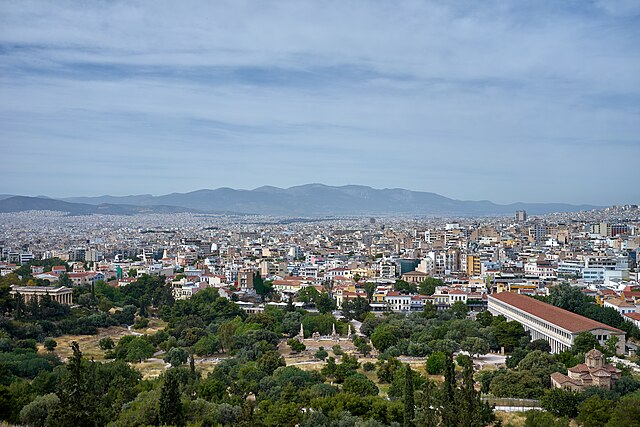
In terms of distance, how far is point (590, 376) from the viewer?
20703mm

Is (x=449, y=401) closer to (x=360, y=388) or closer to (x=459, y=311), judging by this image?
(x=360, y=388)

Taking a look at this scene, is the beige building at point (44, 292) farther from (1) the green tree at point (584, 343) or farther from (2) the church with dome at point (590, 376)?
(2) the church with dome at point (590, 376)

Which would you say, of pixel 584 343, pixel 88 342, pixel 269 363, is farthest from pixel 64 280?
pixel 584 343

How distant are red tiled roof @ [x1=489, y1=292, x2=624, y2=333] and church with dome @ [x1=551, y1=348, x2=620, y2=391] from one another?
531 centimetres

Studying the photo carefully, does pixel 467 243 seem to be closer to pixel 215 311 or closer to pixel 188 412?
pixel 215 311

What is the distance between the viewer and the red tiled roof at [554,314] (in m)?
→ 26.9

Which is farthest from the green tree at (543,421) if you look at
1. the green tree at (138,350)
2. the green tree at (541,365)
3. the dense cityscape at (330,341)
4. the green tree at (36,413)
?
→ the green tree at (138,350)

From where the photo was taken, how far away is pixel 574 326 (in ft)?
88.5

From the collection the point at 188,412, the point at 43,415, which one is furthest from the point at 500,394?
the point at 43,415

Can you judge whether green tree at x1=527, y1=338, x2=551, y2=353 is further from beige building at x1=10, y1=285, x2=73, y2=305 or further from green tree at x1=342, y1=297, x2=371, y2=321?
beige building at x1=10, y1=285, x2=73, y2=305

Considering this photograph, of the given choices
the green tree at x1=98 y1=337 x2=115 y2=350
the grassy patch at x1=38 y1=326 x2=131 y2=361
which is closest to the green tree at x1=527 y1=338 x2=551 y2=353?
the grassy patch at x1=38 y1=326 x2=131 y2=361

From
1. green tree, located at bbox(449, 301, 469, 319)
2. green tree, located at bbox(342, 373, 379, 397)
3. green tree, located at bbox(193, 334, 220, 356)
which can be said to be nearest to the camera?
green tree, located at bbox(342, 373, 379, 397)

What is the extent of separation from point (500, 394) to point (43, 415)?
12435 millimetres

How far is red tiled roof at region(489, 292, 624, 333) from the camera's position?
2694 cm
